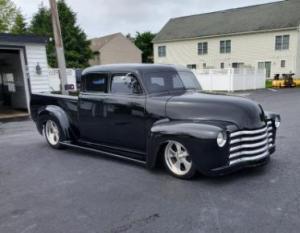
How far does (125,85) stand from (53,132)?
2.49 metres

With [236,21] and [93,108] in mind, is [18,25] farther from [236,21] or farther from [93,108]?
[93,108]

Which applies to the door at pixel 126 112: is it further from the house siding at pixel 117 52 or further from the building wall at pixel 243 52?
the house siding at pixel 117 52

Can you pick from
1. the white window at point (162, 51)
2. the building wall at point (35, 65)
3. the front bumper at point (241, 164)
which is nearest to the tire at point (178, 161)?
the front bumper at point (241, 164)

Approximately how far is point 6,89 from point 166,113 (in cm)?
1273

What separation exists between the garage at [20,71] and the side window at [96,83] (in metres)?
7.07

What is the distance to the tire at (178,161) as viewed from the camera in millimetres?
4266

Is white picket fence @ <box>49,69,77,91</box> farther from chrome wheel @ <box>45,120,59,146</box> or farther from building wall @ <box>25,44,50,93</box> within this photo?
chrome wheel @ <box>45,120,59,146</box>

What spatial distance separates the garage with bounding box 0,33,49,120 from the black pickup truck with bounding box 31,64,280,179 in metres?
6.63

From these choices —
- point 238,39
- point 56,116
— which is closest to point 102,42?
point 238,39

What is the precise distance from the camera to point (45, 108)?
6.59 meters

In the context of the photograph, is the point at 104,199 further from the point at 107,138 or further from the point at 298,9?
the point at 298,9

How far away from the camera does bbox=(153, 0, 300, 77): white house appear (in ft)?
97.9

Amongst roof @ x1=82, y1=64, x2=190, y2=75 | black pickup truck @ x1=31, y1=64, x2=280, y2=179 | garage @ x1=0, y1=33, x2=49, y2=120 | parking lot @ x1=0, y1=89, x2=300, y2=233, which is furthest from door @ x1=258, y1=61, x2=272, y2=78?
roof @ x1=82, y1=64, x2=190, y2=75

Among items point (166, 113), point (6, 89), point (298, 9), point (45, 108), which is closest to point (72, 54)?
point (6, 89)
